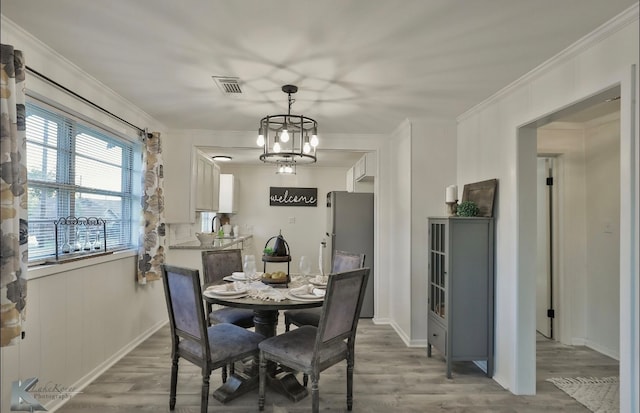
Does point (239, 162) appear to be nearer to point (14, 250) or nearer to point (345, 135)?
point (345, 135)

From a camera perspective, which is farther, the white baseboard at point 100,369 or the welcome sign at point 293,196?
the welcome sign at point 293,196

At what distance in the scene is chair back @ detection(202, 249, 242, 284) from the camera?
3398 millimetres

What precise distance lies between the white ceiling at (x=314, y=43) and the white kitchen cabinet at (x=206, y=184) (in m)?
1.57

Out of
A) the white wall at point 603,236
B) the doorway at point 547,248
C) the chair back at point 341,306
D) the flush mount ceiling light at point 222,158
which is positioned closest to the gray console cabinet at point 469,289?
the chair back at point 341,306

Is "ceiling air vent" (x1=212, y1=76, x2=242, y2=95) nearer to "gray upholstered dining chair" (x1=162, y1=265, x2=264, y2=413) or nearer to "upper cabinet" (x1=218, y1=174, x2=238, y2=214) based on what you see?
"gray upholstered dining chair" (x1=162, y1=265, x2=264, y2=413)

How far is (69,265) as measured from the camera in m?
2.54

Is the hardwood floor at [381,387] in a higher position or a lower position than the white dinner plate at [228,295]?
lower

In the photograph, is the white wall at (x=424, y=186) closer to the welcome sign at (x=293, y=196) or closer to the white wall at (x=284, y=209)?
the white wall at (x=284, y=209)

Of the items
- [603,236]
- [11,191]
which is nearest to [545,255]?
[603,236]

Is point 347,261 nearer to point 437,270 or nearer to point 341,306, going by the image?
point 437,270

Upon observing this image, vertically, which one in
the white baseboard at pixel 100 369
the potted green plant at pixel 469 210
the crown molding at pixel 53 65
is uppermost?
the crown molding at pixel 53 65

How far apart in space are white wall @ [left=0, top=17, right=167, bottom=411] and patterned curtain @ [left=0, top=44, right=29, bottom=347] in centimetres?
29
